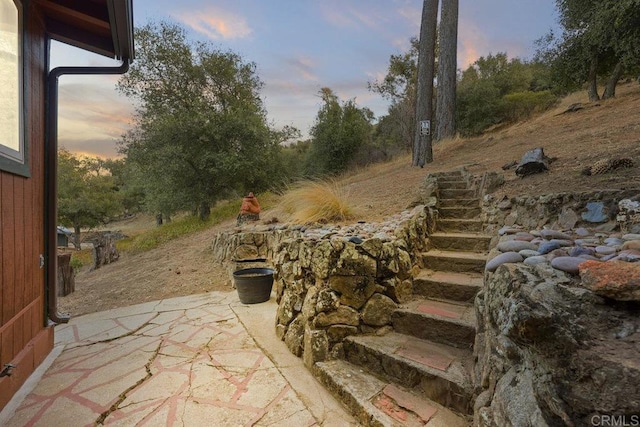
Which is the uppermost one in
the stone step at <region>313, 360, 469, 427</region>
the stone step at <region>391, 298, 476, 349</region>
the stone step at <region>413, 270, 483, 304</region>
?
the stone step at <region>413, 270, 483, 304</region>

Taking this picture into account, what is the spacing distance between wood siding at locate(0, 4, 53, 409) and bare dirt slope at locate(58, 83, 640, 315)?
69.9 inches

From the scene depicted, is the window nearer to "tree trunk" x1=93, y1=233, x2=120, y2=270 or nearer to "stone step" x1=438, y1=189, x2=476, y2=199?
"stone step" x1=438, y1=189, x2=476, y2=199

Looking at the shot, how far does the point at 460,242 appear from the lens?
8.68ft

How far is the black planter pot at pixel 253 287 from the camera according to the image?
3041 mm

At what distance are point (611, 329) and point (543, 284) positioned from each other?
8.0 inches

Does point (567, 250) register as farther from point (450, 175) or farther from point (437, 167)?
point (437, 167)

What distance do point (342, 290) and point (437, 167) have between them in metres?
4.74

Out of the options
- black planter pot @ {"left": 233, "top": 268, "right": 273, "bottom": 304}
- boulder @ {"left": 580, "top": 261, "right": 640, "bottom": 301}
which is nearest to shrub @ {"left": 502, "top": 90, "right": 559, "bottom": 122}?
black planter pot @ {"left": 233, "top": 268, "right": 273, "bottom": 304}

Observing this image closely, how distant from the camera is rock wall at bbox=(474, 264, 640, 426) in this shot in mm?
687

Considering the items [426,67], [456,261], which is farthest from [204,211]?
[456,261]

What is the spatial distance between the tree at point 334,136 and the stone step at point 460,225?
8.01m

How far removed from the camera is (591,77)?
754 cm

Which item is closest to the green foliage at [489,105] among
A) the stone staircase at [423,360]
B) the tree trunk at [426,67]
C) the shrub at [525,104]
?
the shrub at [525,104]

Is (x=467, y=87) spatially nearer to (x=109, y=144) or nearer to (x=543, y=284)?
(x=543, y=284)
